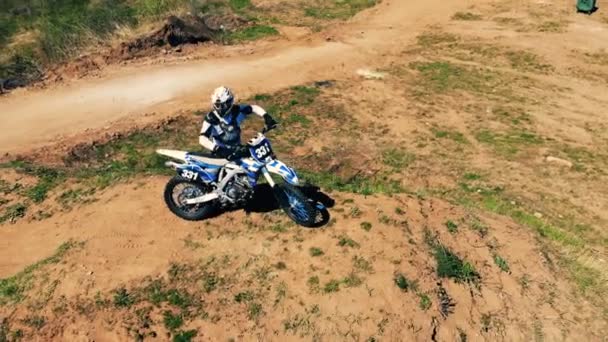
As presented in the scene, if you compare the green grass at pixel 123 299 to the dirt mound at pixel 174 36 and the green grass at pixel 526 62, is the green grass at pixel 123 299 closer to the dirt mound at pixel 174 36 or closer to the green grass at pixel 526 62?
the dirt mound at pixel 174 36

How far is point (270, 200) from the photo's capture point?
33.8ft

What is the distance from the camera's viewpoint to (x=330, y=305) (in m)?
8.06

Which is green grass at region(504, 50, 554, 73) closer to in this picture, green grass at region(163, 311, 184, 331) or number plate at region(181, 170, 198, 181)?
number plate at region(181, 170, 198, 181)

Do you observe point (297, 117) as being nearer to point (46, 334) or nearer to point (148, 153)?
point (148, 153)

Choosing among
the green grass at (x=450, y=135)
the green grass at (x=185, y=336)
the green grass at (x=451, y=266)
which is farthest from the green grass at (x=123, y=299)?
A: the green grass at (x=450, y=135)

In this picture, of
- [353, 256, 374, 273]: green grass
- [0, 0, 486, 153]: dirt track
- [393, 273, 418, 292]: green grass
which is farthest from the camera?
[0, 0, 486, 153]: dirt track

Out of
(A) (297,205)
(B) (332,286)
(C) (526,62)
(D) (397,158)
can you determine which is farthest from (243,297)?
(C) (526,62)

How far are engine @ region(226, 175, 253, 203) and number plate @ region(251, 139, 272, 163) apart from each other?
68 cm

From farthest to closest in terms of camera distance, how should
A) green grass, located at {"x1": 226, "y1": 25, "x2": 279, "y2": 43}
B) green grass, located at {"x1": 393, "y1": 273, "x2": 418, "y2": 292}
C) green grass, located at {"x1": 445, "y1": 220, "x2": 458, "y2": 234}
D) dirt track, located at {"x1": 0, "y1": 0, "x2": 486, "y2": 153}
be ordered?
1. green grass, located at {"x1": 226, "y1": 25, "x2": 279, "y2": 43}
2. dirt track, located at {"x1": 0, "y1": 0, "x2": 486, "y2": 153}
3. green grass, located at {"x1": 445, "y1": 220, "x2": 458, "y2": 234}
4. green grass, located at {"x1": 393, "y1": 273, "x2": 418, "y2": 292}

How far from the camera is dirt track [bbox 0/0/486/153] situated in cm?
1673

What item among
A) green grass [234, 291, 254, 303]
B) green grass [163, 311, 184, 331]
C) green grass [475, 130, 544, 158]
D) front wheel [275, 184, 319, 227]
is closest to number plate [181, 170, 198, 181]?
front wheel [275, 184, 319, 227]

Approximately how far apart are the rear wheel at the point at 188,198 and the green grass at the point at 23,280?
1776 millimetres

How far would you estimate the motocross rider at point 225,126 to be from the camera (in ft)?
30.3

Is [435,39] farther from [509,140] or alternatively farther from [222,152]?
[222,152]
